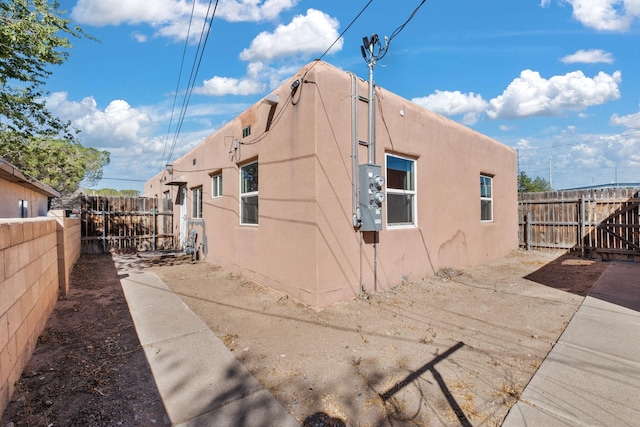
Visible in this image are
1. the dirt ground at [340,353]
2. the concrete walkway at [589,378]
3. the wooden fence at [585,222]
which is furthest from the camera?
the wooden fence at [585,222]

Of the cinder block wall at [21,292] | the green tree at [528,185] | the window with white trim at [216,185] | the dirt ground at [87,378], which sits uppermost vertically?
the green tree at [528,185]

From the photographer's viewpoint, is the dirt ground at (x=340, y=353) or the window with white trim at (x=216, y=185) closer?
the dirt ground at (x=340, y=353)

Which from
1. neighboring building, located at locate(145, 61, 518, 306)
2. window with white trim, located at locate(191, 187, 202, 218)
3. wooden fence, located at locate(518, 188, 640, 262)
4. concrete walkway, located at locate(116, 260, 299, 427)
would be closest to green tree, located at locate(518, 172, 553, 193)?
wooden fence, located at locate(518, 188, 640, 262)

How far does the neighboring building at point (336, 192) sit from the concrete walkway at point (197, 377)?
5.84 feet

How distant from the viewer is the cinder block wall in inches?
98.3

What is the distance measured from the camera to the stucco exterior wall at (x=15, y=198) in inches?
230

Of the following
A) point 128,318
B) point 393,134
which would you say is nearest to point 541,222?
point 393,134

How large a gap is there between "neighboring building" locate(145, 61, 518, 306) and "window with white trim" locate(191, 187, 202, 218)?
1.30m

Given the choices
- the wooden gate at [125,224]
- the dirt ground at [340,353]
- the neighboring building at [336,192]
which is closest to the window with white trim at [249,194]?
the neighboring building at [336,192]

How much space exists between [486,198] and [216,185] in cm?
801

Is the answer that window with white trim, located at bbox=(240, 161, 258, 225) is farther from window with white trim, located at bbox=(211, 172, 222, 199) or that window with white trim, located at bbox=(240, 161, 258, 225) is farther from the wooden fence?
the wooden fence

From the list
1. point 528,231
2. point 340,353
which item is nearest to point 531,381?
point 340,353

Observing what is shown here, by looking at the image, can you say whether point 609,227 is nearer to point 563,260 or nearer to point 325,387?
point 563,260

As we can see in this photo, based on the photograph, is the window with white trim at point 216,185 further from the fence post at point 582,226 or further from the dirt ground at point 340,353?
the fence post at point 582,226
